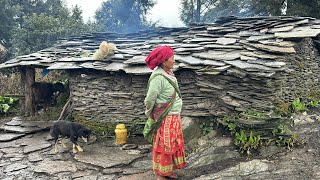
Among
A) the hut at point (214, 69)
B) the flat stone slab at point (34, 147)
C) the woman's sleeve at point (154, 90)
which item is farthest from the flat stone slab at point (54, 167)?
the woman's sleeve at point (154, 90)

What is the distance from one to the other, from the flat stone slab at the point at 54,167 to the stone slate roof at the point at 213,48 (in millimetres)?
2493

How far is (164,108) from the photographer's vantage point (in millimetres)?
4219

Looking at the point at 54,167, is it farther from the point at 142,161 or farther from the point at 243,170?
the point at 243,170

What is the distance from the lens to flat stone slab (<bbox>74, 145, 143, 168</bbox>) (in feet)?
19.4

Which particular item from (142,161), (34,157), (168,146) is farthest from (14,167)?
(168,146)

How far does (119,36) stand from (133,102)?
4383mm

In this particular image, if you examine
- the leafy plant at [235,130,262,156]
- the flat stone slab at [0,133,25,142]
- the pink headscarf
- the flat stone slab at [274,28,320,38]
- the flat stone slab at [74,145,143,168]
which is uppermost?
the flat stone slab at [274,28,320,38]

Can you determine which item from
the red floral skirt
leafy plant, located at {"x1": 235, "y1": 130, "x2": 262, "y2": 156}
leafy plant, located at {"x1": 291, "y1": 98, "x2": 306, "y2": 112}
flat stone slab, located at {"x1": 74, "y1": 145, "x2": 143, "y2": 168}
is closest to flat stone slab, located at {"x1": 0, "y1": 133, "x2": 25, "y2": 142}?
flat stone slab, located at {"x1": 74, "y1": 145, "x2": 143, "y2": 168}

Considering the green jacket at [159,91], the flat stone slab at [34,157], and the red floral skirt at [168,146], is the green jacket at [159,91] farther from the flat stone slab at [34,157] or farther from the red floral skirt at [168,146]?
the flat stone slab at [34,157]

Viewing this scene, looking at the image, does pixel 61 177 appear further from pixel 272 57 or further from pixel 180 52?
pixel 272 57

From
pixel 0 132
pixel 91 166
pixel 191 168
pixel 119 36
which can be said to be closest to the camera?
pixel 191 168

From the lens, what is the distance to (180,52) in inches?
289

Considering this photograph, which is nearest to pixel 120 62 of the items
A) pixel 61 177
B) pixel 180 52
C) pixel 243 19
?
pixel 180 52

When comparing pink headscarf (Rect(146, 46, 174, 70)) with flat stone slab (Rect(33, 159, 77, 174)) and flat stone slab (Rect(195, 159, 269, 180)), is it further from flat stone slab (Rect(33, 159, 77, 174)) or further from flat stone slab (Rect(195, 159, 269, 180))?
flat stone slab (Rect(33, 159, 77, 174))
